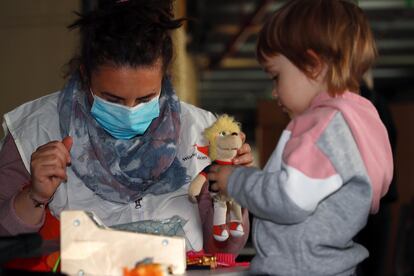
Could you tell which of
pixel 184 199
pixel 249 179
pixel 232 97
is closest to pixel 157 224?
pixel 184 199

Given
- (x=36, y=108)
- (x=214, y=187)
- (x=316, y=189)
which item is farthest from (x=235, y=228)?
(x=36, y=108)

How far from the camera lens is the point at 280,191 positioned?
61.5 inches

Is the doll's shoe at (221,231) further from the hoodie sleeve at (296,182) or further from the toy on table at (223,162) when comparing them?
the hoodie sleeve at (296,182)

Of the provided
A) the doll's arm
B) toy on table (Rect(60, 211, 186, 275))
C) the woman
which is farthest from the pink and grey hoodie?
the woman

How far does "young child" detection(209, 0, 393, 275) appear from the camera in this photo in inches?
61.9

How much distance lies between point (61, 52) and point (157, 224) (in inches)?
70.5

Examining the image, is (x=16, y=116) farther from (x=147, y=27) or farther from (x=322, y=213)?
(x=322, y=213)

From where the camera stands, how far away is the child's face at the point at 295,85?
5.72 ft

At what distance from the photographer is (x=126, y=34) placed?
7.09ft

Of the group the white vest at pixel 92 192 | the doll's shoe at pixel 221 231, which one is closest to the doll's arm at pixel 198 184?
the doll's shoe at pixel 221 231

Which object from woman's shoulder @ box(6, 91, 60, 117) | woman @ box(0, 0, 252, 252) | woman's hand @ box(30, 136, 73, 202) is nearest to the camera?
woman's hand @ box(30, 136, 73, 202)

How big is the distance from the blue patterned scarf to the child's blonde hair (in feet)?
2.14

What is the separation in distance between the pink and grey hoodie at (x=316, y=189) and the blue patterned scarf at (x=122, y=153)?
0.65 meters

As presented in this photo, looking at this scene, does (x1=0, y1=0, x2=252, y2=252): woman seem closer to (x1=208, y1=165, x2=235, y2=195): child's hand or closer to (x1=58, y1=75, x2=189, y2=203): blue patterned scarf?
(x1=58, y1=75, x2=189, y2=203): blue patterned scarf
